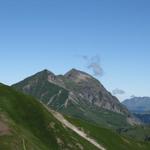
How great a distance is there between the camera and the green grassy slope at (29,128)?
12225cm

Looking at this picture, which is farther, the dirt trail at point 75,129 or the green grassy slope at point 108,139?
the green grassy slope at point 108,139

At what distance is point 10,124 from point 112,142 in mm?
62077

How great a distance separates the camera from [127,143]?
190125 millimetres

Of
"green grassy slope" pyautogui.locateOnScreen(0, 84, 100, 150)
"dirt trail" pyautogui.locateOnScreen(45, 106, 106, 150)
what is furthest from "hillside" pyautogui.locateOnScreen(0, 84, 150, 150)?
"dirt trail" pyautogui.locateOnScreen(45, 106, 106, 150)

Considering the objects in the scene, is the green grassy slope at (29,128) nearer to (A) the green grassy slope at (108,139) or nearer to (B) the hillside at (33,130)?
(B) the hillside at (33,130)

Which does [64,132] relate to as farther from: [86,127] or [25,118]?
[86,127]

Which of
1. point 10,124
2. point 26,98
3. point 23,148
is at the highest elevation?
point 26,98

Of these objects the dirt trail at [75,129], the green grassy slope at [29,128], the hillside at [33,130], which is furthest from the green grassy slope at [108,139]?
the green grassy slope at [29,128]

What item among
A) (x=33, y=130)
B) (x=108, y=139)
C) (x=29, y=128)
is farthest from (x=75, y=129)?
(x=29, y=128)

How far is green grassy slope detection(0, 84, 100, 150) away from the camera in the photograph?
12225 cm

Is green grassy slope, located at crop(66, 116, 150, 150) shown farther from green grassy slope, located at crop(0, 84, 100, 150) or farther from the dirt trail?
green grassy slope, located at crop(0, 84, 100, 150)

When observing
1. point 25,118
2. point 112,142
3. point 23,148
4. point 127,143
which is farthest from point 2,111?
point 127,143

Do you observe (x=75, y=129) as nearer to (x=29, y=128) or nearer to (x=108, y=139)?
(x=108, y=139)

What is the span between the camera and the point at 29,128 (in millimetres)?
144875
